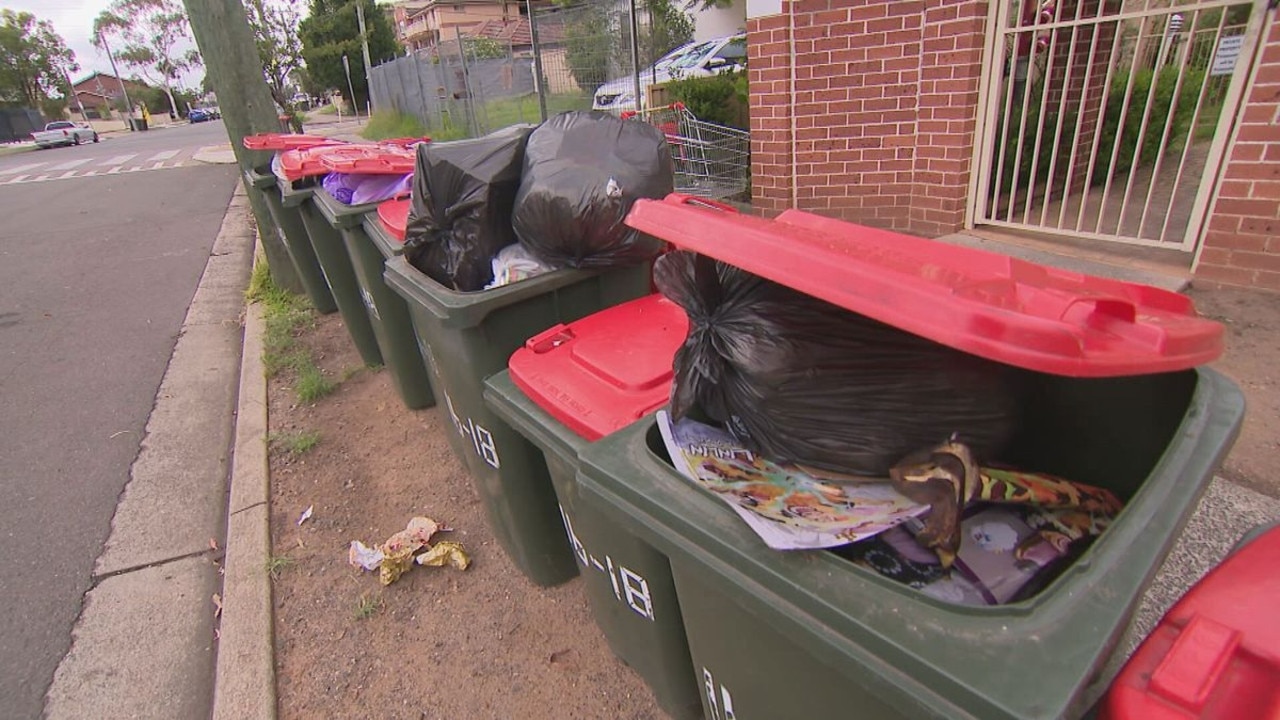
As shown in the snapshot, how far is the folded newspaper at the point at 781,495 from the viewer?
3.10 ft

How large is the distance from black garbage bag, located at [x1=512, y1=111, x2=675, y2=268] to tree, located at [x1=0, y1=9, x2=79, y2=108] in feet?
262

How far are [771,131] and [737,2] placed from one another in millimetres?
14422

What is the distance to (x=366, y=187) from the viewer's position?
138 inches

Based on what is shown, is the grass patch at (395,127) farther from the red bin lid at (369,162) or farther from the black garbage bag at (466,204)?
the black garbage bag at (466,204)

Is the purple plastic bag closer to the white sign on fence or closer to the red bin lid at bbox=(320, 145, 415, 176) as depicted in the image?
the red bin lid at bbox=(320, 145, 415, 176)

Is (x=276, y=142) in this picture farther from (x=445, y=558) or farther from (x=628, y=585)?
(x=628, y=585)

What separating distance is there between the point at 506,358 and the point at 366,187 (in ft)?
6.52

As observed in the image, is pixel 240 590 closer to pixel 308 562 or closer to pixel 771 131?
pixel 308 562

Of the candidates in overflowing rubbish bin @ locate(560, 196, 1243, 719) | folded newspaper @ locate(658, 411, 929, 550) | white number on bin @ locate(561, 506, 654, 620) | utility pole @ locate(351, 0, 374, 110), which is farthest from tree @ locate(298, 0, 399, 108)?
overflowing rubbish bin @ locate(560, 196, 1243, 719)

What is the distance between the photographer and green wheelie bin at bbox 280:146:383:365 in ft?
13.0

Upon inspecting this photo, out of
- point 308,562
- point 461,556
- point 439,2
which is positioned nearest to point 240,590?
point 308,562

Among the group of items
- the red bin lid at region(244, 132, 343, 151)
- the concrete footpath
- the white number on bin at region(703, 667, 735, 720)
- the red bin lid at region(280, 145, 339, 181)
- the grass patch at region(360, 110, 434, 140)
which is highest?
the red bin lid at region(244, 132, 343, 151)

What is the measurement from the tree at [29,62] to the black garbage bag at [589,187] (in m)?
79.9

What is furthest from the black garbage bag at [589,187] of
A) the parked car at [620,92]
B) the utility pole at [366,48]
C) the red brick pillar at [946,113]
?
the utility pole at [366,48]
